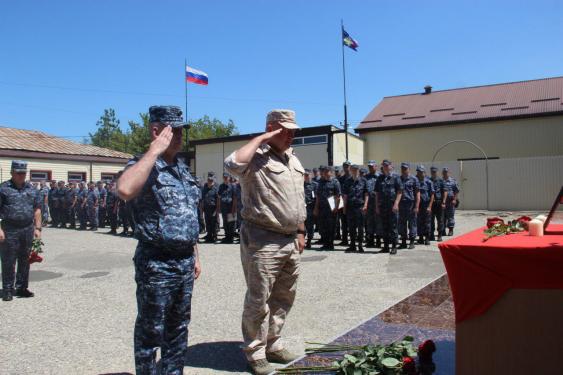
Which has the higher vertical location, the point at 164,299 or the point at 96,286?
the point at 164,299

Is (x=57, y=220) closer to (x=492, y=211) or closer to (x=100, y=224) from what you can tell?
(x=100, y=224)

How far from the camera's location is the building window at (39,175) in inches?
1024

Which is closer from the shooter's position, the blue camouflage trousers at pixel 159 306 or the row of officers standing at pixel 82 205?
the blue camouflage trousers at pixel 159 306

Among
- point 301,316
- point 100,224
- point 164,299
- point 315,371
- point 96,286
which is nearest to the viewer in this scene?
point 164,299

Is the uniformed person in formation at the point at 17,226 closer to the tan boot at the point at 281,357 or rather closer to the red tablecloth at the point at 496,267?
the tan boot at the point at 281,357

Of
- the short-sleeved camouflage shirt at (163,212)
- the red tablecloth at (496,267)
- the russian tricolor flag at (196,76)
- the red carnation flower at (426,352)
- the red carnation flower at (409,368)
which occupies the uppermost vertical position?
the russian tricolor flag at (196,76)

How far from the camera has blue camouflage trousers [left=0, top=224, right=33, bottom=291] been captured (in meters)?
6.27

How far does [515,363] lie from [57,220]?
72.3ft

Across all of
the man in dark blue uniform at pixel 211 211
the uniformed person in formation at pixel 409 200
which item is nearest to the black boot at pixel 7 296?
the man in dark blue uniform at pixel 211 211

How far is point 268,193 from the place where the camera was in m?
3.53

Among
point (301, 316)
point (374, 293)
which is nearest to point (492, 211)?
point (374, 293)

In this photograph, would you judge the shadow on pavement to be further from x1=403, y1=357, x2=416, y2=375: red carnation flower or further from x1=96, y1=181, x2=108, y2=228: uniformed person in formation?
x1=96, y1=181, x2=108, y2=228: uniformed person in formation

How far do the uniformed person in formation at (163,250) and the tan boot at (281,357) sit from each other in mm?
946

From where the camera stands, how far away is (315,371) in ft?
11.0
